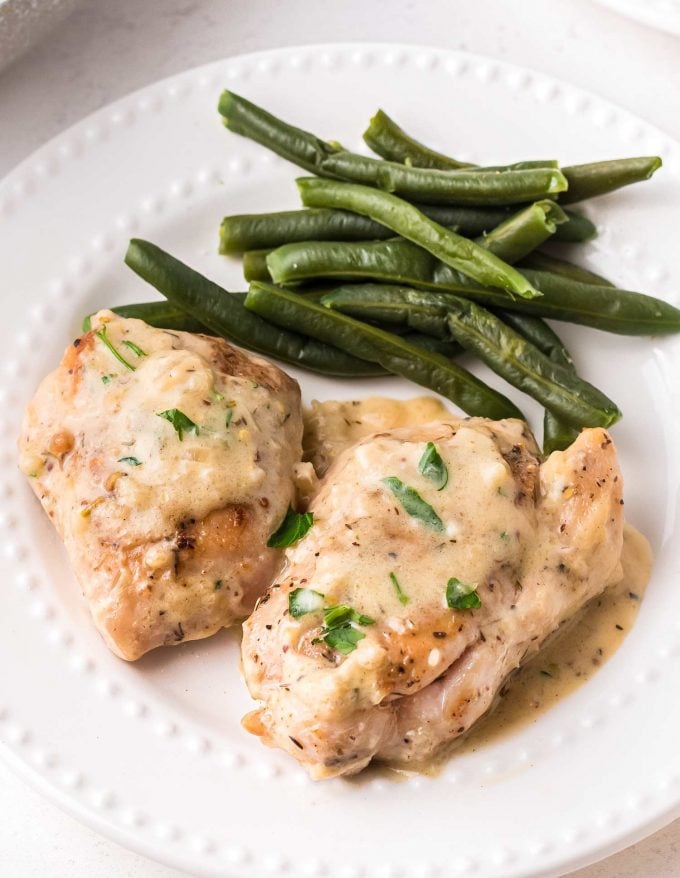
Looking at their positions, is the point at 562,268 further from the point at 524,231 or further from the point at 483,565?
the point at 483,565

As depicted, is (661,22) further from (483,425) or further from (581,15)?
(483,425)

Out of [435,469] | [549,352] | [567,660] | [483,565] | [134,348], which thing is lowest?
[567,660]

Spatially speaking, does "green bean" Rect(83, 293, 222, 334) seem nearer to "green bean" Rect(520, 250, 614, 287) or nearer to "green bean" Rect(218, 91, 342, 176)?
"green bean" Rect(218, 91, 342, 176)

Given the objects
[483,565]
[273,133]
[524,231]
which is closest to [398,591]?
[483,565]

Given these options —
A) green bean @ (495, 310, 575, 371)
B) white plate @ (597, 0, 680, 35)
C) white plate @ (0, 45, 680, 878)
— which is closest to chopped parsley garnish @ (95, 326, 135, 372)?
white plate @ (0, 45, 680, 878)

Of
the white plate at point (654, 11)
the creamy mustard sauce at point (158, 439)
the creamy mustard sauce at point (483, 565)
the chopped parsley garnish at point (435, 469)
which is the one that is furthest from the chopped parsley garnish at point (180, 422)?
the white plate at point (654, 11)

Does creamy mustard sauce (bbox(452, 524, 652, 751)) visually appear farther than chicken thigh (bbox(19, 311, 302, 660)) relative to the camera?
Yes
